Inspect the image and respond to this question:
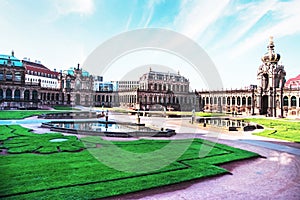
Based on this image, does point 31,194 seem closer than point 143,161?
Yes

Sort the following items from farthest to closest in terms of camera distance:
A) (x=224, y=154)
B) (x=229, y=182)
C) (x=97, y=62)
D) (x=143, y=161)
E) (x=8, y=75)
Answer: (x=8, y=75) < (x=97, y=62) < (x=224, y=154) < (x=143, y=161) < (x=229, y=182)

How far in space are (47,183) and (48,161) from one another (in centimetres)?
288

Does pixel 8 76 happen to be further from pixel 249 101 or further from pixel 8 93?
pixel 249 101

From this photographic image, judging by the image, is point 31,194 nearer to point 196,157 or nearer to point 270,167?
point 196,157

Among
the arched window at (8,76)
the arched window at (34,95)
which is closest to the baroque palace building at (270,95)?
the arched window at (34,95)

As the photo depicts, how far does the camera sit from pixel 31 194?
23.3 ft

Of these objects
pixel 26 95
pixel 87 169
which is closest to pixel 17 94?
pixel 26 95

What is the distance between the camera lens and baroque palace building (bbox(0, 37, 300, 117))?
184ft

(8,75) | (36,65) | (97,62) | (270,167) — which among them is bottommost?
(270,167)

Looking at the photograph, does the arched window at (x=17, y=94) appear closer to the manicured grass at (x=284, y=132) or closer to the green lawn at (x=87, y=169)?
the green lawn at (x=87, y=169)

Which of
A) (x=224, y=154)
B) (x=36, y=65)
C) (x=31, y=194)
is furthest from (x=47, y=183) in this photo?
(x=36, y=65)

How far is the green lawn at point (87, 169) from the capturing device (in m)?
7.61

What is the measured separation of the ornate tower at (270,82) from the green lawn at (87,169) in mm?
49232

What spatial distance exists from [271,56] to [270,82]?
7283 millimetres
